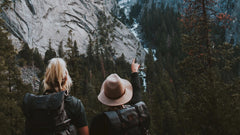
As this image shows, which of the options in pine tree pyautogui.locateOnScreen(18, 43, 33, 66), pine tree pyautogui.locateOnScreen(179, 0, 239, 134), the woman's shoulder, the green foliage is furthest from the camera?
pine tree pyautogui.locateOnScreen(18, 43, 33, 66)

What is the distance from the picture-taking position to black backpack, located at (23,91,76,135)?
2.49 meters

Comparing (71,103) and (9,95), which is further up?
(71,103)

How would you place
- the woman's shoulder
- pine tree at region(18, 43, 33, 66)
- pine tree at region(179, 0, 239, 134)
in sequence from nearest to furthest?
the woman's shoulder, pine tree at region(179, 0, 239, 134), pine tree at region(18, 43, 33, 66)

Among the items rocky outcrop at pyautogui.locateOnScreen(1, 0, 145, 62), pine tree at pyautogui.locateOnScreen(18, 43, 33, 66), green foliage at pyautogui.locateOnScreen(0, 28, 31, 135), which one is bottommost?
green foliage at pyautogui.locateOnScreen(0, 28, 31, 135)

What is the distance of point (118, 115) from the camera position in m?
2.52

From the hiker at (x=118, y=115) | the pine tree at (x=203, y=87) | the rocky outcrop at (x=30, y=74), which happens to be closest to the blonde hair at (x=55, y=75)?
the hiker at (x=118, y=115)

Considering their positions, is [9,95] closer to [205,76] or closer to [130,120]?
[205,76]

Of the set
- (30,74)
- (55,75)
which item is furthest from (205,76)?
(30,74)

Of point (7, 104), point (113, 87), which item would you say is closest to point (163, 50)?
point (7, 104)

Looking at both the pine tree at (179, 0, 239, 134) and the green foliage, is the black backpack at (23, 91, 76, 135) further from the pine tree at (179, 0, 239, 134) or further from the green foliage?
the green foliage

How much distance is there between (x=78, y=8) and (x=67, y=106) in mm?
93075

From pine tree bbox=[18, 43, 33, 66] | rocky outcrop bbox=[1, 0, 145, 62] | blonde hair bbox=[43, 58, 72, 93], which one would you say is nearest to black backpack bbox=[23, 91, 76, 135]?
blonde hair bbox=[43, 58, 72, 93]

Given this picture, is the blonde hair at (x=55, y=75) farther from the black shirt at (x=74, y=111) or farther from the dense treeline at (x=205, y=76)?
the dense treeline at (x=205, y=76)

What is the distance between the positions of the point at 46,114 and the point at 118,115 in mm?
868
